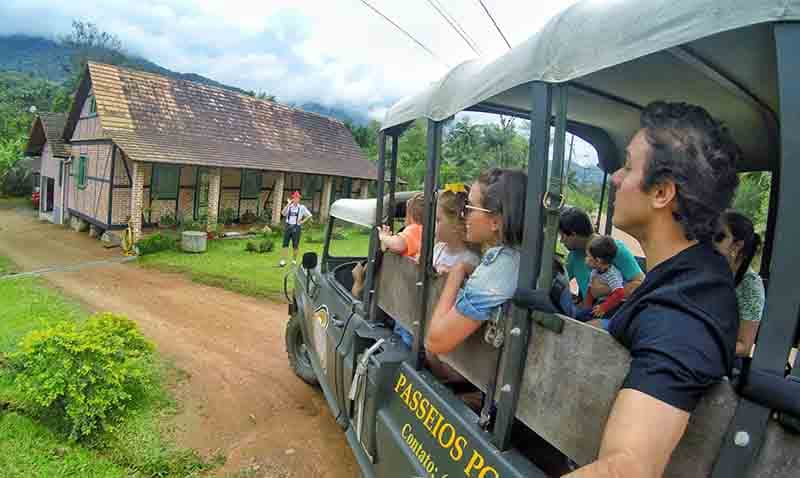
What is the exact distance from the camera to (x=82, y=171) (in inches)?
648

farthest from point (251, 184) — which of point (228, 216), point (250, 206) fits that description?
point (228, 216)

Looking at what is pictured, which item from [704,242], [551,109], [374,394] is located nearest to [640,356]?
[704,242]

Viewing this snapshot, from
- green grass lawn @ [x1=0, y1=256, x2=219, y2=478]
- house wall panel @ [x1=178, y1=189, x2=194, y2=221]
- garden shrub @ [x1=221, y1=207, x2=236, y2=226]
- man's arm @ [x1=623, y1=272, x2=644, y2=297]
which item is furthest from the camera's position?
garden shrub @ [x1=221, y1=207, x2=236, y2=226]

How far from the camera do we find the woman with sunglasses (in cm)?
175

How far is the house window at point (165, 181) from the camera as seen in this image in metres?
15.3

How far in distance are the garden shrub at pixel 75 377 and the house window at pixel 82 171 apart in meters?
14.5

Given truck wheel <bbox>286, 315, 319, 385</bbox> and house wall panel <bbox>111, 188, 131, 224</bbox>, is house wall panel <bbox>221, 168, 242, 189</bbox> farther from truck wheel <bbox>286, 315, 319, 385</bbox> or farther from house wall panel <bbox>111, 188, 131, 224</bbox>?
truck wheel <bbox>286, 315, 319, 385</bbox>

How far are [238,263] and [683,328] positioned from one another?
1157cm

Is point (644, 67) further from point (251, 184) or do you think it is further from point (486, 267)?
point (251, 184)

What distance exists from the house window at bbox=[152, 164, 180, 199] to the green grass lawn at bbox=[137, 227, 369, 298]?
7.75 ft

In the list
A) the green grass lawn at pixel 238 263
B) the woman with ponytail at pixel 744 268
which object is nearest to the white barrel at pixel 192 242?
the green grass lawn at pixel 238 263

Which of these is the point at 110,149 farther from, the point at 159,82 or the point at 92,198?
the point at 159,82

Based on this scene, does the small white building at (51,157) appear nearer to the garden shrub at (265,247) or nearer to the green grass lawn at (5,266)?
the green grass lawn at (5,266)

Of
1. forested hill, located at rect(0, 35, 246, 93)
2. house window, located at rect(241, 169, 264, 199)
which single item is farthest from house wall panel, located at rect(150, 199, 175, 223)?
forested hill, located at rect(0, 35, 246, 93)
